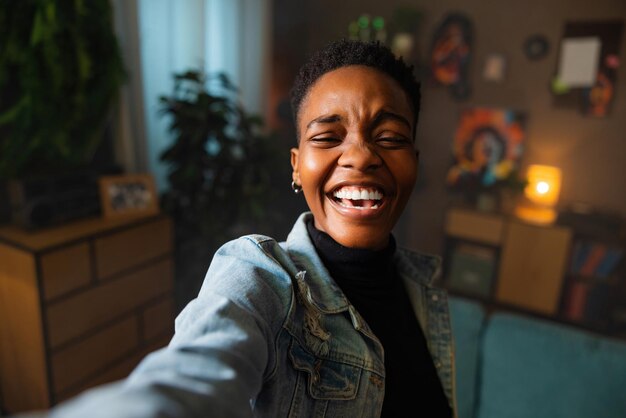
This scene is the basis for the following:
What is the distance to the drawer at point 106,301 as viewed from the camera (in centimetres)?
166

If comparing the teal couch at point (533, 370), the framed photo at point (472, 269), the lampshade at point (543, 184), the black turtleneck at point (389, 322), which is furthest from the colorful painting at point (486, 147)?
the black turtleneck at point (389, 322)

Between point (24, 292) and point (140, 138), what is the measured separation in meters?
0.99

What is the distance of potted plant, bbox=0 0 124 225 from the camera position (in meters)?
1.61

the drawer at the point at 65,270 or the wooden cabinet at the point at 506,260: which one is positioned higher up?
the drawer at the point at 65,270

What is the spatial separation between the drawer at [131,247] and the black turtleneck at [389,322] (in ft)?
4.41

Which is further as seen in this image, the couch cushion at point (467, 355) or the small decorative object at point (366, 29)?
the small decorative object at point (366, 29)

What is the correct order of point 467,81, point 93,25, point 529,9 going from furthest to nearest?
point 467,81, point 529,9, point 93,25

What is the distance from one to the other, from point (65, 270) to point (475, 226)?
2.62 metres

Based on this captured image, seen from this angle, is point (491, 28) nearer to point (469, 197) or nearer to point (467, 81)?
point (467, 81)

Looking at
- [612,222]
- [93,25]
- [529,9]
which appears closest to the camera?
[93,25]

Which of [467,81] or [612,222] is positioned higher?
[467,81]

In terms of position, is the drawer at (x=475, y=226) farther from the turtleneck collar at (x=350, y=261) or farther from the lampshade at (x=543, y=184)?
the turtleneck collar at (x=350, y=261)

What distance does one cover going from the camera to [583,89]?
3.08 m

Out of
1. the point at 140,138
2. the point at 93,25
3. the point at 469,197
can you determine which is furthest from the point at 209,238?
the point at 469,197
